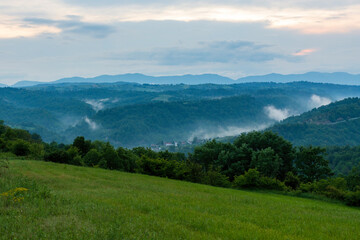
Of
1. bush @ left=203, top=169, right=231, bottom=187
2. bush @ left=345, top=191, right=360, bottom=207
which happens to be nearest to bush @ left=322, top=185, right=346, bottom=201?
bush @ left=345, top=191, right=360, bottom=207

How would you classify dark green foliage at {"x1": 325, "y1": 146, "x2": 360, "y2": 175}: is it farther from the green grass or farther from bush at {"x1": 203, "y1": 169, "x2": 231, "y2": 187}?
the green grass

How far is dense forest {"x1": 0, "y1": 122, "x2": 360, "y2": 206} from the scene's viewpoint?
133ft

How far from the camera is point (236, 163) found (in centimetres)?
5753

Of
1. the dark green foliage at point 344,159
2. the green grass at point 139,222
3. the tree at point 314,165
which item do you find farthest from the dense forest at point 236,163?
the dark green foliage at point 344,159

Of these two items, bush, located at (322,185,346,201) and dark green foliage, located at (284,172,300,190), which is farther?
dark green foliage, located at (284,172,300,190)

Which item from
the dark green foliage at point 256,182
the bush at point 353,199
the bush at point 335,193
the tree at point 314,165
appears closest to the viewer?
the bush at point 353,199

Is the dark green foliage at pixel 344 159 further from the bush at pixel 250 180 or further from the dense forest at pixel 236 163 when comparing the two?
the bush at pixel 250 180

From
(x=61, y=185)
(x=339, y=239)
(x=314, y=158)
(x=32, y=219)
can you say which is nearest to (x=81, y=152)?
(x=61, y=185)

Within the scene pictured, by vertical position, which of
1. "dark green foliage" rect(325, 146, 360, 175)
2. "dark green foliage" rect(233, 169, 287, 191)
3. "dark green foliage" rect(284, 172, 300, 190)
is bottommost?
"dark green foliage" rect(325, 146, 360, 175)

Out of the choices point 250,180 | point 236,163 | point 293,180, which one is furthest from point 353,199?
point 236,163

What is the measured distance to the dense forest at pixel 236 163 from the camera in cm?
4053

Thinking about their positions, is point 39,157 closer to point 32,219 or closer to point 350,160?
point 32,219

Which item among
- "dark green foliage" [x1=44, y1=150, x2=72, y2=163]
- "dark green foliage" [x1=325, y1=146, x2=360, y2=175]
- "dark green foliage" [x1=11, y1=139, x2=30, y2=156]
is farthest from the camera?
"dark green foliage" [x1=325, y1=146, x2=360, y2=175]

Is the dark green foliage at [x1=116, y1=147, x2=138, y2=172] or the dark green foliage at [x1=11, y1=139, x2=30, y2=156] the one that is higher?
the dark green foliage at [x1=11, y1=139, x2=30, y2=156]
